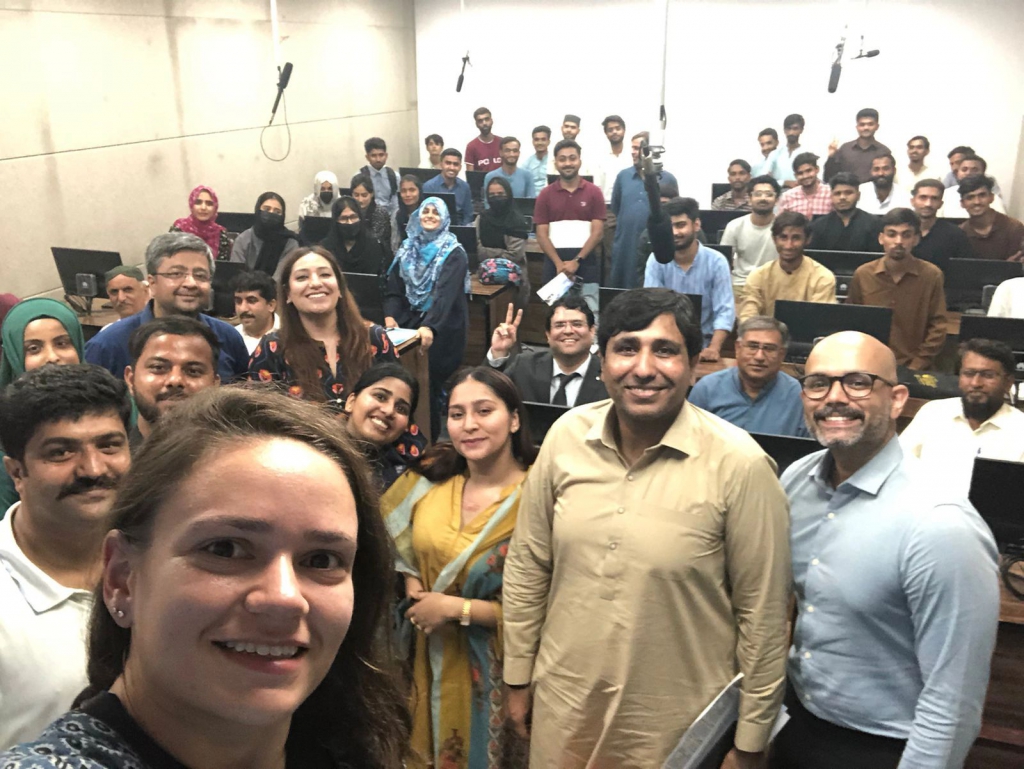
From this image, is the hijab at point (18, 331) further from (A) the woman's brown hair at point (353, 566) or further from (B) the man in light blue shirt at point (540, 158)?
(B) the man in light blue shirt at point (540, 158)

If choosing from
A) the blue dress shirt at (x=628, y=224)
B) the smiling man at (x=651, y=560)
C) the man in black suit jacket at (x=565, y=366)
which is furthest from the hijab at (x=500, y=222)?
the smiling man at (x=651, y=560)

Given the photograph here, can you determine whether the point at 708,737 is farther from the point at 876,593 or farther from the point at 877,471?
the point at 877,471

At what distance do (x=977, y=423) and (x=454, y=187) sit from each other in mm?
5748

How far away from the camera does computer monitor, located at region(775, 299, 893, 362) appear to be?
3791mm

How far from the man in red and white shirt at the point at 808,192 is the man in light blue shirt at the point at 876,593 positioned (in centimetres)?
511

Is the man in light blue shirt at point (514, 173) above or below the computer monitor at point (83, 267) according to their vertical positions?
above

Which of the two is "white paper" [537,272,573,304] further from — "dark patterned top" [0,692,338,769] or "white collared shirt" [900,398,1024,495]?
"dark patterned top" [0,692,338,769]

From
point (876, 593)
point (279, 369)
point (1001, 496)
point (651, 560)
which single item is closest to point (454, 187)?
point (279, 369)

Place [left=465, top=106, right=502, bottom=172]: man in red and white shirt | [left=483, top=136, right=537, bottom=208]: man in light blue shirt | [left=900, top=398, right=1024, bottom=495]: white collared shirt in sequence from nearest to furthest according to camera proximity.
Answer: [left=900, top=398, right=1024, bottom=495]: white collared shirt, [left=483, top=136, right=537, bottom=208]: man in light blue shirt, [left=465, top=106, right=502, bottom=172]: man in red and white shirt

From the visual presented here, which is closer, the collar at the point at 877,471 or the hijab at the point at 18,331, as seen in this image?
the collar at the point at 877,471

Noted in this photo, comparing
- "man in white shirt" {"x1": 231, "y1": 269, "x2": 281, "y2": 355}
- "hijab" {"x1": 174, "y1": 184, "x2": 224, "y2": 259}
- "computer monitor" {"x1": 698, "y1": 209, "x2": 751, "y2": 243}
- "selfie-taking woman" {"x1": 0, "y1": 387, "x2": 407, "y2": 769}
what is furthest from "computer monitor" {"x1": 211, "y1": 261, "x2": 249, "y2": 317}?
"selfie-taking woman" {"x1": 0, "y1": 387, "x2": 407, "y2": 769}

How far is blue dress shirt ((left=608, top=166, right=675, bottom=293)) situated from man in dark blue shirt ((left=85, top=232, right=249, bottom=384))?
4.21 m

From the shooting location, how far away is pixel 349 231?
18.4ft

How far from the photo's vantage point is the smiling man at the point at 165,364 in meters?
2.26
